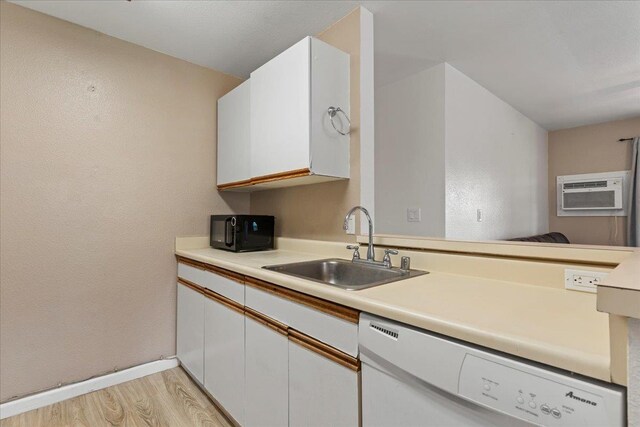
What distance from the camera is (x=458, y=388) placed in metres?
0.72

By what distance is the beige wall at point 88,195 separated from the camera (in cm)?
181

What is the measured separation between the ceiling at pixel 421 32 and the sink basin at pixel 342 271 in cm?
148

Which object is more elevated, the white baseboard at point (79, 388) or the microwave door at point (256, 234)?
the microwave door at point (256, 234)

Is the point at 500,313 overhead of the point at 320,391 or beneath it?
overhead

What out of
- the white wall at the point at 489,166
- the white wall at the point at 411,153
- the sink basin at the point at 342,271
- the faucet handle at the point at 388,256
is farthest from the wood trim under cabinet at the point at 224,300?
the white wall at the point at 489,166

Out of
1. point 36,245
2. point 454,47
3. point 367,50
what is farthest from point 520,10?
point 36,245

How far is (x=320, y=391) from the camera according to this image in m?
1.11

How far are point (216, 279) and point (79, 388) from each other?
1.16 meters

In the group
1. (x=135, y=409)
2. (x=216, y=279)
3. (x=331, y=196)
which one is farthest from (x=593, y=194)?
(x=135, y=409)

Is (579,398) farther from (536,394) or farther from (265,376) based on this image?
(265,376)

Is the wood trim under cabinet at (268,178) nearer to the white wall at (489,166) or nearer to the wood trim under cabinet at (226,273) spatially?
the wood trim under cabinet at (226,273)

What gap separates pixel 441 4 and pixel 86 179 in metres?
2.44

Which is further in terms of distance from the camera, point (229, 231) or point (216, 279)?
point (229, 231)

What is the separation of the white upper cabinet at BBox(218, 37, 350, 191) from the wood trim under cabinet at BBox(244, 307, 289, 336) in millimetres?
759
